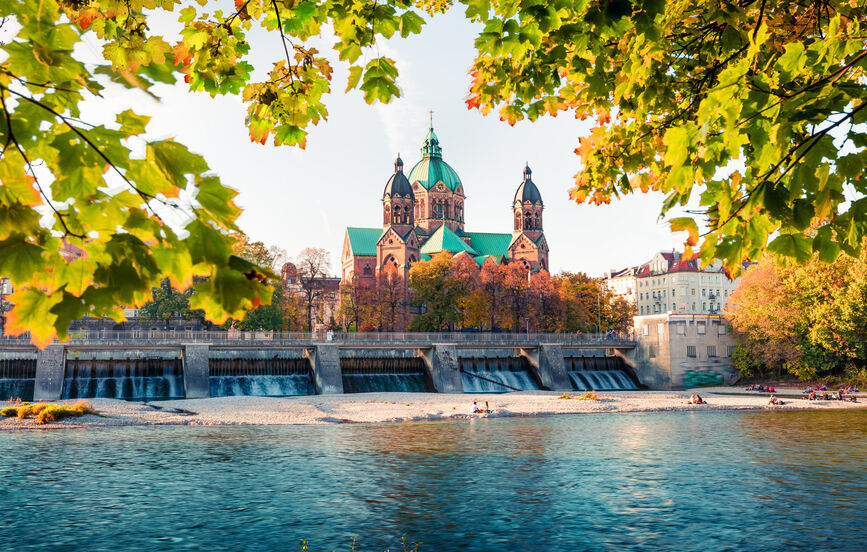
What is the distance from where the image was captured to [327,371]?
172ft

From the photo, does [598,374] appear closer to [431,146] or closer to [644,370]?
[644,370]

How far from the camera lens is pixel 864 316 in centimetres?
5350

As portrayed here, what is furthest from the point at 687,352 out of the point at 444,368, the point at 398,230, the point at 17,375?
the point at 398,230

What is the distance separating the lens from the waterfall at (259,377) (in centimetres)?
4997

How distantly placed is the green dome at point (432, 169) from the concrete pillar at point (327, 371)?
73.1 m

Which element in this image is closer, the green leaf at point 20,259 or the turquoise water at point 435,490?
the green leaf at point 20,259

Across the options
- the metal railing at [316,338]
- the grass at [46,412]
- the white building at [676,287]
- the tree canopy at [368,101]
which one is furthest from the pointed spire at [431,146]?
the tree canopy at [368,101]

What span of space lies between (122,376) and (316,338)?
614 inches

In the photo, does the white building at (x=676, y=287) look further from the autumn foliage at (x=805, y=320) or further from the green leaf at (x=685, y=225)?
the green leaf at (x=685, y=225)

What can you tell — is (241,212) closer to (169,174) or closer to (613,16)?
(169,174)

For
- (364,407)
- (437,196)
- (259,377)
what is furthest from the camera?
(437,196)

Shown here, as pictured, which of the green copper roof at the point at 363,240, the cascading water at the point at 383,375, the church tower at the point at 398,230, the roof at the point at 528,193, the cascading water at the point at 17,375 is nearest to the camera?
the cascading water at the point at 17,375

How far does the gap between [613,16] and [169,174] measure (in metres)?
3.53

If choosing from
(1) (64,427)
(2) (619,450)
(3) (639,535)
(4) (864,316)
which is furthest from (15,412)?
(4) (864,316)
